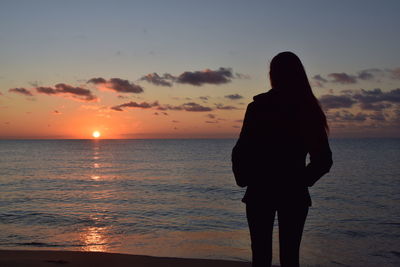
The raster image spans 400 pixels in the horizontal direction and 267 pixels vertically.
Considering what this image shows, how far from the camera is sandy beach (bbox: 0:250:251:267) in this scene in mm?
7224

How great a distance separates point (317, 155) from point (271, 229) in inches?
25.8

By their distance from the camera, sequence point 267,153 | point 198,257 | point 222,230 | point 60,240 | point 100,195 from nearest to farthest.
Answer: point 267,153, point 198,257, point 60,240, point 222,230, point 100,195

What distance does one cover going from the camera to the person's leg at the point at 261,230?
278 centimetres

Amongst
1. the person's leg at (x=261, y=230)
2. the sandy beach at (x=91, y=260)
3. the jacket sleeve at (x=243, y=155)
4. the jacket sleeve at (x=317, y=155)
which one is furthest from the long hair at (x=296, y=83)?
the sandy beach at (x=91, y=260)

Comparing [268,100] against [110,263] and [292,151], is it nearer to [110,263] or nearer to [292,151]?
[292,151]

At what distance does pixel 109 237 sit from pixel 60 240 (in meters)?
1.35

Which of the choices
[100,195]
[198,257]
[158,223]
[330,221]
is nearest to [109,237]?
[158,223]

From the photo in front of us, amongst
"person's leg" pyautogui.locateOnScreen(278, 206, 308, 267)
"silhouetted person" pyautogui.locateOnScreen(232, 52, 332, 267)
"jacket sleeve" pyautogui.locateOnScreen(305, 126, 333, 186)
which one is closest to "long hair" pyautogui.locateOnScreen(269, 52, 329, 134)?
"silhouetted person" pyautogui.locateOnScreen(232, 52, 332, 267)

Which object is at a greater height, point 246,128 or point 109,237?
point 246,128

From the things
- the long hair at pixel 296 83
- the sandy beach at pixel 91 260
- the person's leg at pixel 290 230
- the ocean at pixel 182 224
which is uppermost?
the long hair at pixel 296 83

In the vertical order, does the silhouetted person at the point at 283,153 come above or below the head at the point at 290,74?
below

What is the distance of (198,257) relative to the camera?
8859 millimetres

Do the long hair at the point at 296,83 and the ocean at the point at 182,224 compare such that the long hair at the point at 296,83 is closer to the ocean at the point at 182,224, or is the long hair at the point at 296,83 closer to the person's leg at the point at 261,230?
the person's leg at the point at 261,230

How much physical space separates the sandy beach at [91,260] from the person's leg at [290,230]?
493cm
